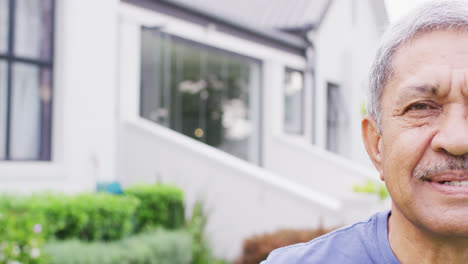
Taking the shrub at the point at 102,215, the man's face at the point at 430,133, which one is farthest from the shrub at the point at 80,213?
the man's face at the point at 430,133

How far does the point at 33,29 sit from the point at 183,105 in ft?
16.5

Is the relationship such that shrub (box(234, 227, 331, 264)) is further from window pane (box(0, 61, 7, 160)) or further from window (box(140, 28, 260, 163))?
window (box(140, 28, 260, 163))

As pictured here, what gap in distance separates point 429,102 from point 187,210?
7.35m

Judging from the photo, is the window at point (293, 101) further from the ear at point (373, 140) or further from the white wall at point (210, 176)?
the ear at point (373, 140)

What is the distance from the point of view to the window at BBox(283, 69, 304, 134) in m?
15.1

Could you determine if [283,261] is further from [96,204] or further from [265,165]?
[265,165]

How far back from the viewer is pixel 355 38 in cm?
1855

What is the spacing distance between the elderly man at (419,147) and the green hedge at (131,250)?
3947 mm

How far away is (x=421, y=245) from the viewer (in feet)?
5.37

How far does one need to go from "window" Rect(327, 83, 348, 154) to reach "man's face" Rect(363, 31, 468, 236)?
15.9 metres

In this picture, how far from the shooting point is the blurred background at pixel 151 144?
623cm

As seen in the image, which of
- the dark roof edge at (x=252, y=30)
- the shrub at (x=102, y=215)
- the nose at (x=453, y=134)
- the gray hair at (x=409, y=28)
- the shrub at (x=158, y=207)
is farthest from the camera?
the dark roof edge at (x=252, y=30)

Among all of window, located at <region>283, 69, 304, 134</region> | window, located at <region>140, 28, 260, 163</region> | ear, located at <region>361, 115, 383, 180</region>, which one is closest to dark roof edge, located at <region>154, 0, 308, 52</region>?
window, located at <region>140, 28, 260, 163</region>

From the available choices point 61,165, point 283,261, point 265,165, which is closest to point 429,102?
point 283,261
